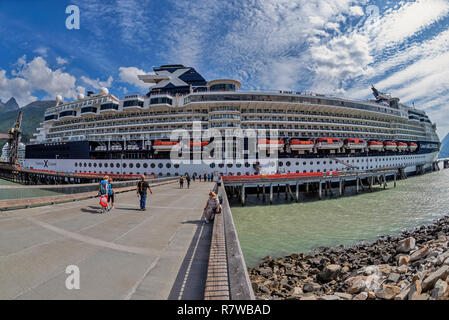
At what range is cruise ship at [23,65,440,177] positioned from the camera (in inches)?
1232

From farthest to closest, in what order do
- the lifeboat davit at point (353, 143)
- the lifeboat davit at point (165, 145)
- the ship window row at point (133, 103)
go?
1. the ship window row at point (133, 103)
2. the lifeboat davit at point (353, 143)
3. the lifeboat davit at point (165, 145)

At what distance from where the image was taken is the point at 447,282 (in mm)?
4164

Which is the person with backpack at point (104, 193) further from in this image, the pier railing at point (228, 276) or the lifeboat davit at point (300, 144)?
the lifeboat davit at point (300, 144)

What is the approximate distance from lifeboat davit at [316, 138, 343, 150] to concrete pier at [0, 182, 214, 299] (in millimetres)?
32817

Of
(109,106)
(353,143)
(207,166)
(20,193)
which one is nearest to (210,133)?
(207,166)

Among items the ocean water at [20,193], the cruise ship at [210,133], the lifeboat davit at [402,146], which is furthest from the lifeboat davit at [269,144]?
the lifeboat davit at [402,146]

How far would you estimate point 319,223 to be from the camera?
1466 cm

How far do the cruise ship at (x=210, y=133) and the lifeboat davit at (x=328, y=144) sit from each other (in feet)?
0.53

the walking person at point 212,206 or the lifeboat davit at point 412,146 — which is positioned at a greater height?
the lifeboat davit at point 412,146

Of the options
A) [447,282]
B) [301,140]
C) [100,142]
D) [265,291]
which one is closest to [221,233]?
[265,291]

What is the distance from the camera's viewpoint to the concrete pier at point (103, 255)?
283cm
